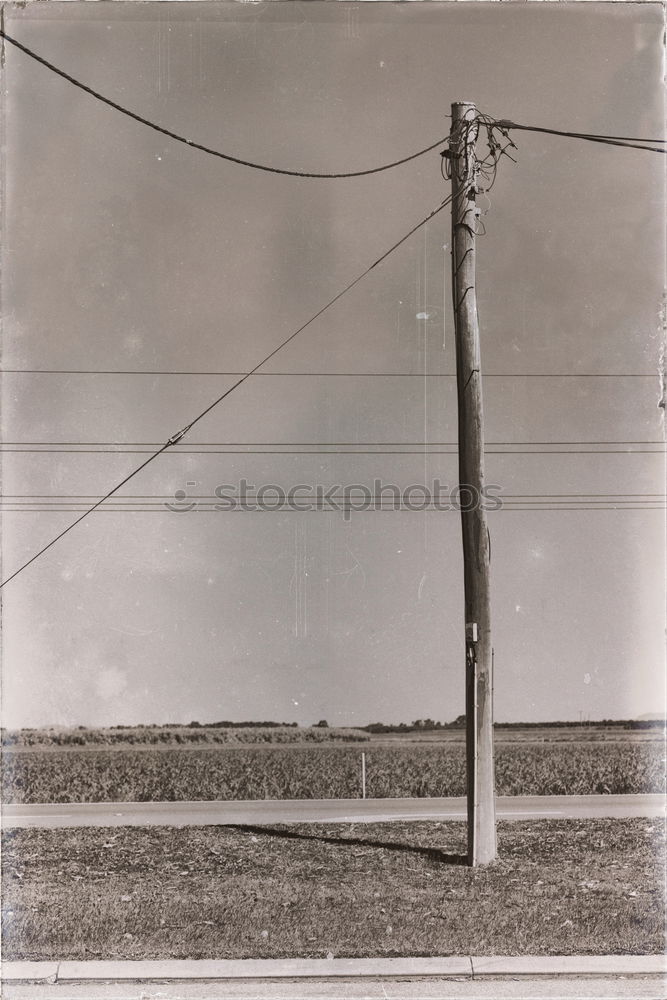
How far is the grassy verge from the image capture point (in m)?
6.39

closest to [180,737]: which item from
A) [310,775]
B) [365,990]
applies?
[310,775]

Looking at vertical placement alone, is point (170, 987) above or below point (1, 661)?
A: below

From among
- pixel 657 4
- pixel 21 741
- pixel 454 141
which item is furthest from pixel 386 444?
pixel 21 741

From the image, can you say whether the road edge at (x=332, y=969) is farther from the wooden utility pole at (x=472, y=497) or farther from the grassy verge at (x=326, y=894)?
the wooden utility pole at (x=472, y=497)

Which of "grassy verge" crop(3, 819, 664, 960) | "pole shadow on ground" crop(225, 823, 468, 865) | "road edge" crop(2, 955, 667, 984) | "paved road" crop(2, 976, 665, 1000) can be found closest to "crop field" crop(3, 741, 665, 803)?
"grassy verge" crop(3, 819, 664, 960)

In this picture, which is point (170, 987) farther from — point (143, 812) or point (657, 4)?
point (657, 4)

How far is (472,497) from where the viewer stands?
8695 millimetres

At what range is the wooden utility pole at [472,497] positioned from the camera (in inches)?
333

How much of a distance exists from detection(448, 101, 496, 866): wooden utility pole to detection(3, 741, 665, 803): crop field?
179 inches

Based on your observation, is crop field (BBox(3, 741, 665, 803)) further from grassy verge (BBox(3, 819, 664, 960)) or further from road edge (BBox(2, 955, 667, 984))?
road edge (BBox(2, 955, 667, 984))

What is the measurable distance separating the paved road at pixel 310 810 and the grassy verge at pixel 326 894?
114 centimetres

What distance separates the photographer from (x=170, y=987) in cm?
585

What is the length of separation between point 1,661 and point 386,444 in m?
5.88

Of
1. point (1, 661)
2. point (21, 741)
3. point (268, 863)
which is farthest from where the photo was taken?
point (21, 741)
